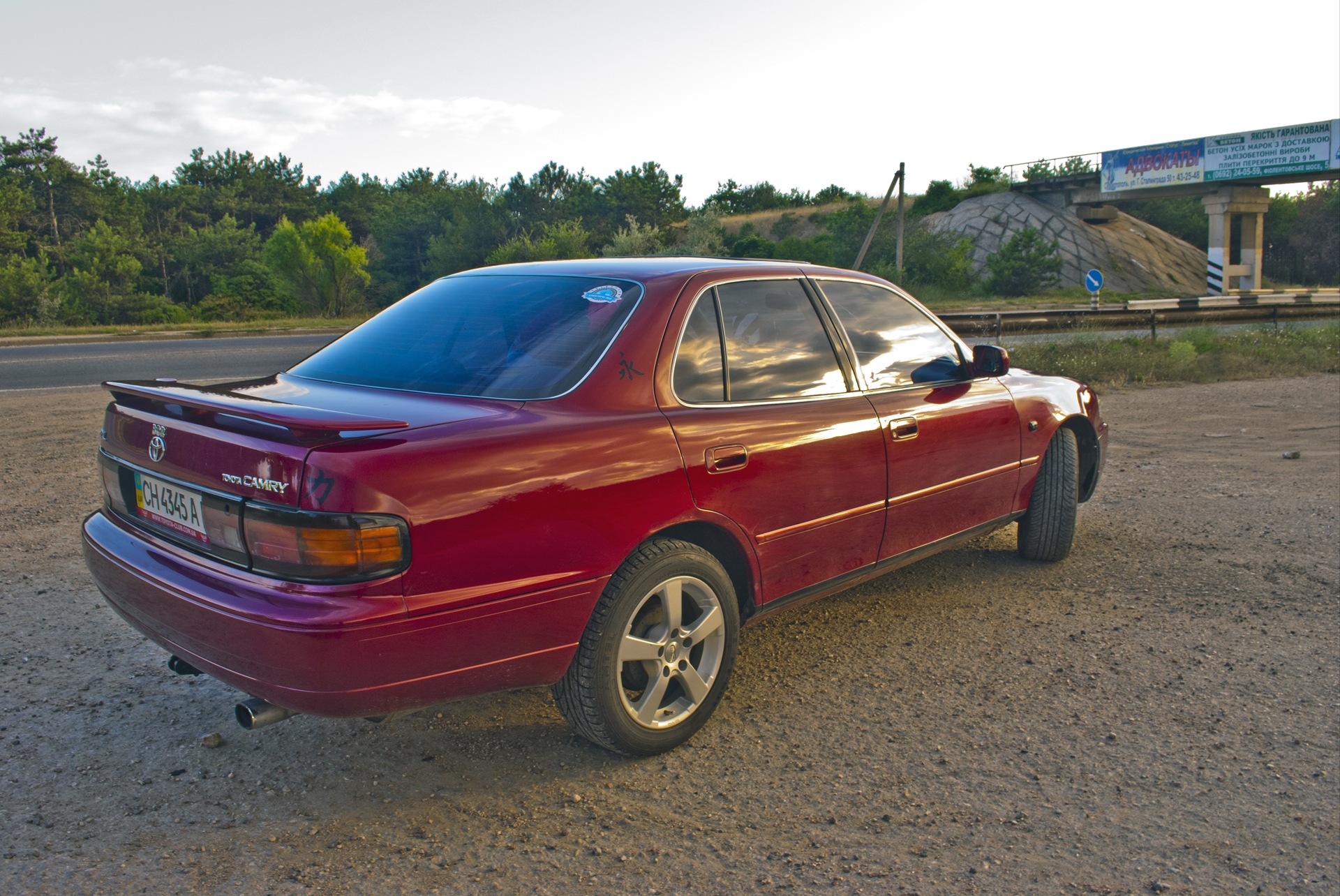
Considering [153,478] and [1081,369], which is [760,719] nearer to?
[153,478]

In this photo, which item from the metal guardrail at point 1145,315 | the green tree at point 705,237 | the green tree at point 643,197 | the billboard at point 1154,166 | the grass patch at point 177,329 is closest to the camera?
the metal guardrail at point 1145,315

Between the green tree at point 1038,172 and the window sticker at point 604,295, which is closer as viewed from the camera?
the window sticker at point 604,295

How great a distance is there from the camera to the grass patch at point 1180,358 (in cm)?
1412

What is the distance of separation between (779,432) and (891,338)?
1.02 m

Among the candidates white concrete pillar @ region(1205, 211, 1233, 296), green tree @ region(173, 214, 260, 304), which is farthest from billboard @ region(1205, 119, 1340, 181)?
green tree @ region(173, 214, 260, 304)

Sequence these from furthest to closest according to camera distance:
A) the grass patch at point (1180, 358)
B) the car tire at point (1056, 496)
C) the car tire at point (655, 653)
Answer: the grass patch at point (1180, 358) < the car tire at point (1056, 496) < the car tire at point (655, 653)

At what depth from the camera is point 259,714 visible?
2.52 m

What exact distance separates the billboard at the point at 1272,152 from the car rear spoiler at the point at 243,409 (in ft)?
149

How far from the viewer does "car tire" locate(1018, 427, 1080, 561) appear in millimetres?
4805

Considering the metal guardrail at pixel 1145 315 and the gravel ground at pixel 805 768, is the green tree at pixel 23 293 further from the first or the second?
the gravel ground at pixel 805 768

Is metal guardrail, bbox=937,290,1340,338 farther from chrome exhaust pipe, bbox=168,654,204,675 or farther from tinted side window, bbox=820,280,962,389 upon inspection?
chrome exhaust pipe, bbox=168,654,204,675

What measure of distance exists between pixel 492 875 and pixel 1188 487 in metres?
6.12

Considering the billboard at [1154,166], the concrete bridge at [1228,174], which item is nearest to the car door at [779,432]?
the concrete bridge at [1228,174]

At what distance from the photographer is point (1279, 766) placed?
2.92 metres
